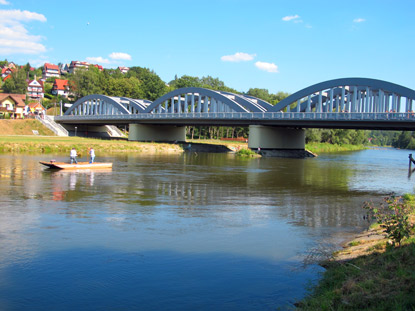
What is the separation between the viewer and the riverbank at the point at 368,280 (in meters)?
8.19

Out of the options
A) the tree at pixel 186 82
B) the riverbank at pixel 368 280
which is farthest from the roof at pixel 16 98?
the riverbank at pixel 368 280

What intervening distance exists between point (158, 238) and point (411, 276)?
795 centimetres

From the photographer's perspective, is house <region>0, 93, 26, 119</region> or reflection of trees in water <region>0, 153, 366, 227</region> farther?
house <region>0, 93, 26, 119</region>

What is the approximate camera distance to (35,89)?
174 m

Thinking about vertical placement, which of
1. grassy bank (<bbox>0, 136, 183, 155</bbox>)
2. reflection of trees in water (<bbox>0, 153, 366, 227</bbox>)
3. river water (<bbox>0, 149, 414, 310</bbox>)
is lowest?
river water (<bbox>0, 149, 414, 310</bbox>)

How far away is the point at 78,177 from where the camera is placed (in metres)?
30.0

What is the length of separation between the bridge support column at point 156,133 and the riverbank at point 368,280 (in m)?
76.4

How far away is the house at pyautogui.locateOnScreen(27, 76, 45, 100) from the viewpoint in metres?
171

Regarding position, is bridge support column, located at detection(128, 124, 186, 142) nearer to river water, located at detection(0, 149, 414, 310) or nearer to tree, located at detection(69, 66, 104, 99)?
tree, located at detection(69, 66, 104, 99)

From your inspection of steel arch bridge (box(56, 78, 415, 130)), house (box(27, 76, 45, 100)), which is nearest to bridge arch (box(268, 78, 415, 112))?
steel arch bridge (box(56, 78, 415, 130))

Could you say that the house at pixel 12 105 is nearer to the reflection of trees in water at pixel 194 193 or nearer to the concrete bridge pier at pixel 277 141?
the concrete bridge pier at pixel 277 141

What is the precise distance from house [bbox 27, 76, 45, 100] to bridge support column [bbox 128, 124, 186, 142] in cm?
9809

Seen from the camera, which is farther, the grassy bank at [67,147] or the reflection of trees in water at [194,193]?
the grassy bank at [67,147]

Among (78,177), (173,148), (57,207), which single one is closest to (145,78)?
(173,148)
